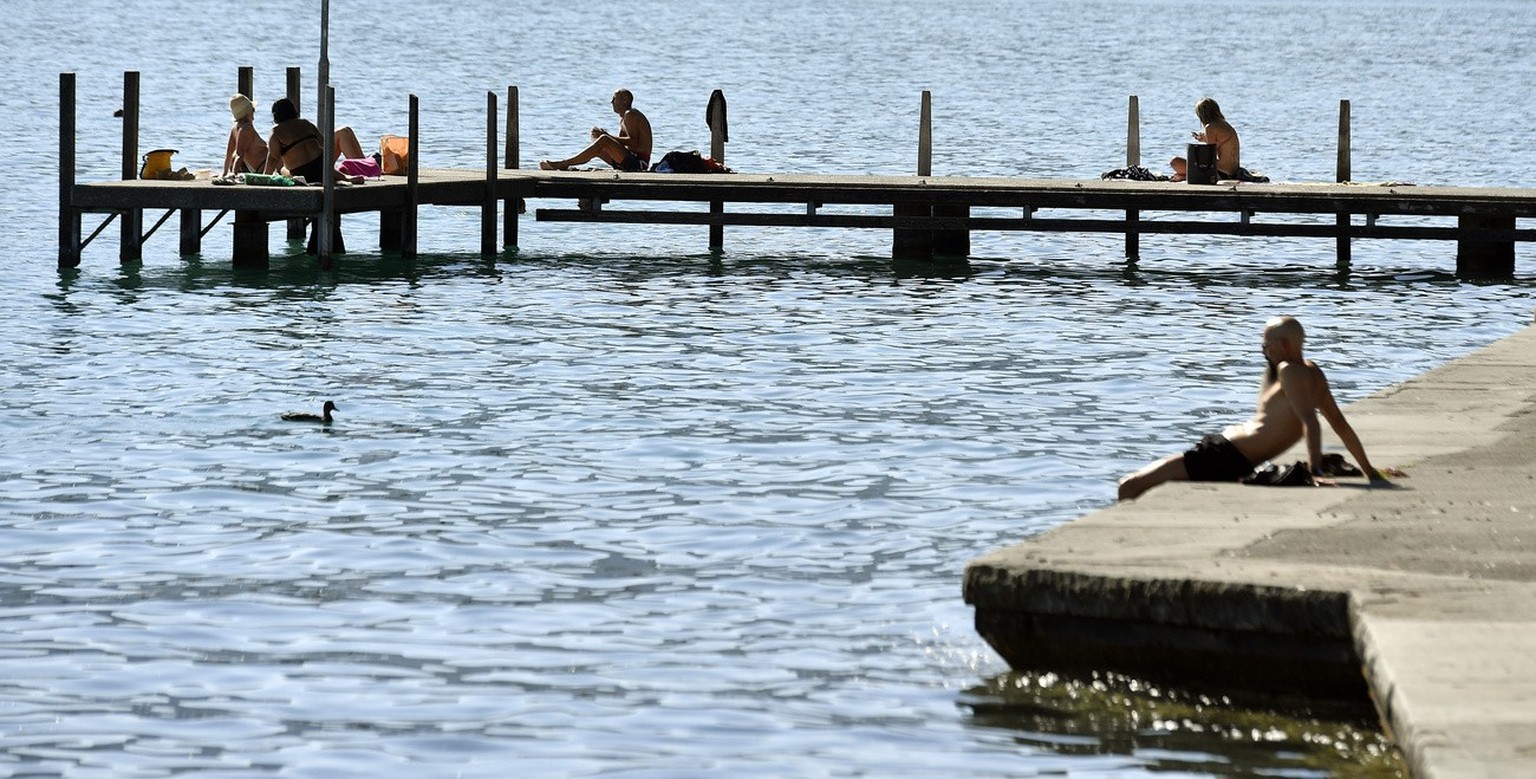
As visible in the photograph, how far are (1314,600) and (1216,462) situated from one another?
2480mm

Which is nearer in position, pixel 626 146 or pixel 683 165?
pixel 683 165

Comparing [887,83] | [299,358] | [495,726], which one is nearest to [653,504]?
[495,726]

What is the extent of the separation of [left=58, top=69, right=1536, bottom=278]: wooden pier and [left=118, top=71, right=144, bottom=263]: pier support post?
20mm

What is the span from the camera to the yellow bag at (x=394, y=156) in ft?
90.7

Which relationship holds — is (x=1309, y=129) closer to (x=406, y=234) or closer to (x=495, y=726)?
(x=406, y=234)

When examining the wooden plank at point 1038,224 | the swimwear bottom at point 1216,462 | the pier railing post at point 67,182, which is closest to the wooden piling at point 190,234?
the pier railing post at point 67,182

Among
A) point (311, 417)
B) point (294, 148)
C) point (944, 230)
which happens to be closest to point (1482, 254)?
point (944, 230)

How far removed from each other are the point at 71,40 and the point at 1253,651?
10568 cm

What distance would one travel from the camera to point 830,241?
32125 mm

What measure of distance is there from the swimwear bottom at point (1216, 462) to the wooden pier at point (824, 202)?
584 inches

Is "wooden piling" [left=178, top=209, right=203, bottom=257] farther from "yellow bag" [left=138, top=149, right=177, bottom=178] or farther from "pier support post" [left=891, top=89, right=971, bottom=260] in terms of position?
"pier support post" [left=891, top=89, right=971, bottom=260]

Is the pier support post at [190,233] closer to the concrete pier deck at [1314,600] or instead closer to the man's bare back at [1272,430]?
the man's bare back at [1272,430]

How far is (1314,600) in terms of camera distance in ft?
27.7

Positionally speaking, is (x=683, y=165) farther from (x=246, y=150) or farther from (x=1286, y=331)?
(x=1286, y=331)
